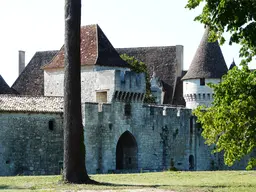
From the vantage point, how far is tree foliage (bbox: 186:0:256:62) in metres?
19.5

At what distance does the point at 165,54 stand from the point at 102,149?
76.3 feet

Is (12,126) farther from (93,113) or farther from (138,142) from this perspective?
(138,142)

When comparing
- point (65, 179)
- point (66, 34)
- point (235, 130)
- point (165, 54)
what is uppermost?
point (165, 54)

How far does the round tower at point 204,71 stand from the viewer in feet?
176

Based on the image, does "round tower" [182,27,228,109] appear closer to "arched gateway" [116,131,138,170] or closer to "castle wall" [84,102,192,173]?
"castle wall" [84,102,192,173]

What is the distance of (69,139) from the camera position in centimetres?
2327

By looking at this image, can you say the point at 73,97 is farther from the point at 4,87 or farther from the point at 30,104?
the point at 4,87

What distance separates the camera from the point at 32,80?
5381 cm

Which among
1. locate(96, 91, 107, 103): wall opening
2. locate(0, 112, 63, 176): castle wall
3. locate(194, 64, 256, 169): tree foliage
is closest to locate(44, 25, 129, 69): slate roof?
locate(96, 91, 107, 103): wall opening

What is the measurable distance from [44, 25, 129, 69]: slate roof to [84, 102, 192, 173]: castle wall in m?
3.59

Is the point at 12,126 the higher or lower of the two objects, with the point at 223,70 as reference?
lower

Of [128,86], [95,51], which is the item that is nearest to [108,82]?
[128,86]

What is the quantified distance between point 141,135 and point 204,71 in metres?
12.3

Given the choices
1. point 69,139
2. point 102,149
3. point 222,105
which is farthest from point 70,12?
point 102,149
